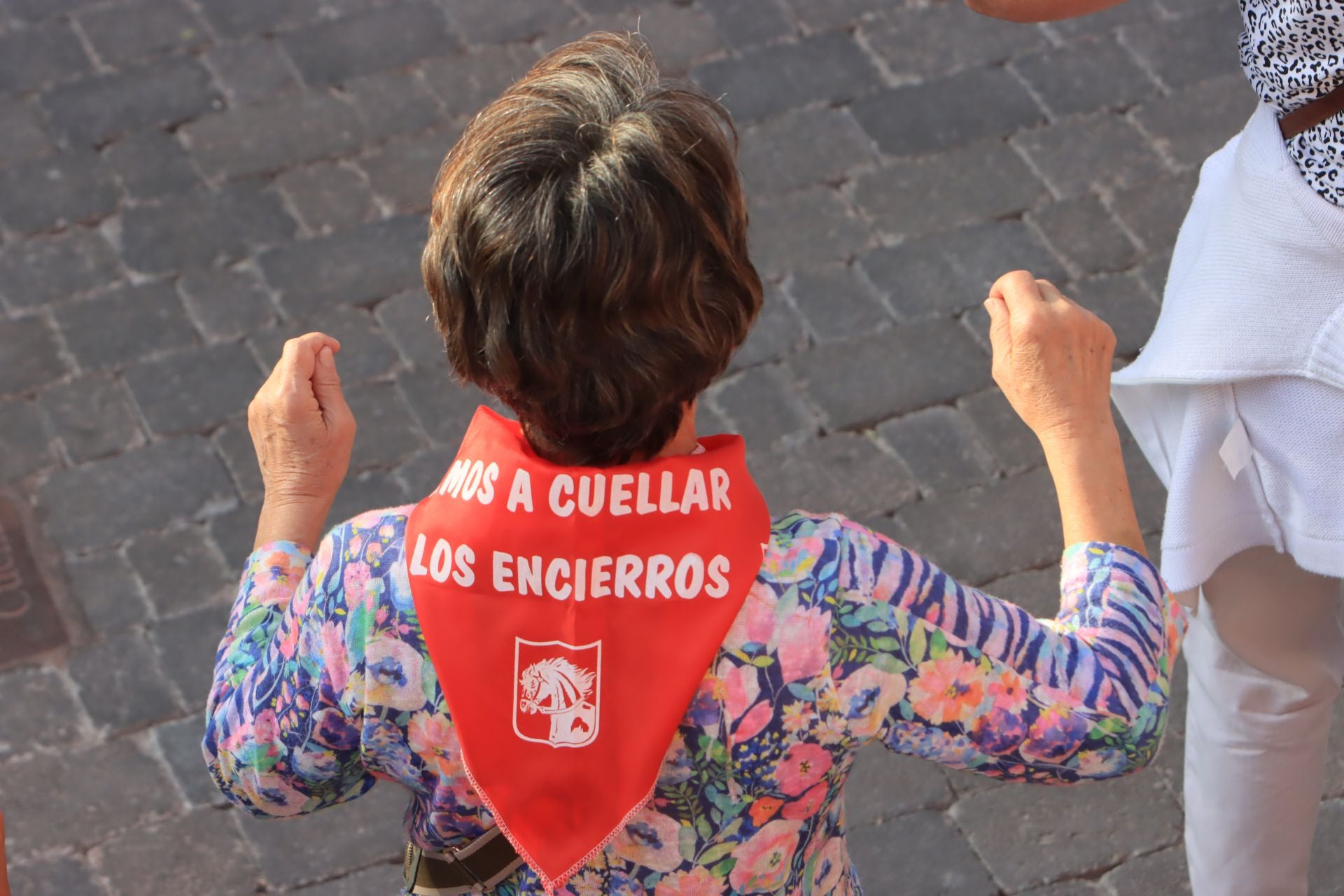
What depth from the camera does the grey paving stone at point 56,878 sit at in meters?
3.31

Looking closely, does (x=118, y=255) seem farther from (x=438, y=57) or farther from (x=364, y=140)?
(x=438, y=57)

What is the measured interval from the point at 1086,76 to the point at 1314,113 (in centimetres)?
288

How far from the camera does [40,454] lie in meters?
4.07

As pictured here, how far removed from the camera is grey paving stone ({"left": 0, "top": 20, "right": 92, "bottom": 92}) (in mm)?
4973

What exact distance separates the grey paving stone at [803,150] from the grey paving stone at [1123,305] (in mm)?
795

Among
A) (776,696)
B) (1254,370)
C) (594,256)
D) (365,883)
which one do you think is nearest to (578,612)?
(776,696)

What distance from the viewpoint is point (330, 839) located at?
3.39 m

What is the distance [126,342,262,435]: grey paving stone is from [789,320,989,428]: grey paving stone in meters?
1.48

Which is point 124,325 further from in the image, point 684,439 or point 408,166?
point 684,439

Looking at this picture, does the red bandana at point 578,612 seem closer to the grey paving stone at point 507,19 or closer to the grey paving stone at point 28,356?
the grey paving stone at point 28,356

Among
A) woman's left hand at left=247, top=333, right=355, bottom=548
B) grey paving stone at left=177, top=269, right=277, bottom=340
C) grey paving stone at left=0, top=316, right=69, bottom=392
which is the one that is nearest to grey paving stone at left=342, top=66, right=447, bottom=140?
grey paving stone at left=177, top=269, right=277, bottom=340

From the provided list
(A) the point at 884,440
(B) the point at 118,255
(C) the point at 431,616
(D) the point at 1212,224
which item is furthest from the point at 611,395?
(B) the point at 118,255

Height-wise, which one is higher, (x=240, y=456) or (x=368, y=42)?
(x=368, y=42)

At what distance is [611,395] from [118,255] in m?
3.34
